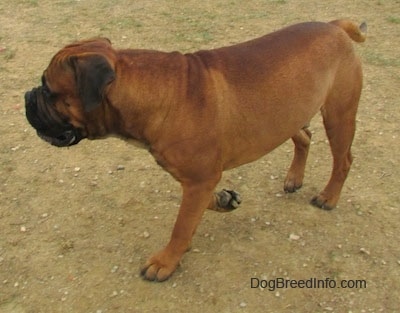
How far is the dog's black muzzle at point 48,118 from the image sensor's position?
2.86 m

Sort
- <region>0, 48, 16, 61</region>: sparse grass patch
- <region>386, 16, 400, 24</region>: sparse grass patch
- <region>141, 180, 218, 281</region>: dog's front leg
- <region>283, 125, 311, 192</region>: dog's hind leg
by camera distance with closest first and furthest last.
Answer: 1. <region>141, 180, 218, 281</region>: dog's front leg
2. <region>283, 125, 311, 192</region>: dog's hind leg
3. <region>0, 48, 16, 61</region>: sparse grass patch
4. <region>386, 16, 400, 24</region>: sparse grass patch

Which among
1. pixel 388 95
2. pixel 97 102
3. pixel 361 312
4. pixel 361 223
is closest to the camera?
pixel 97 102

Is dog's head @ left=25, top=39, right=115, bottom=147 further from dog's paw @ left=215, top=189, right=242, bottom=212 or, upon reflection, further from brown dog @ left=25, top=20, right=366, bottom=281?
dog's paw @ left=215, top=189, right=242, bottom=212

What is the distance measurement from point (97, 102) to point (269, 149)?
126 centimetres

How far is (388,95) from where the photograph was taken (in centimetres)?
523

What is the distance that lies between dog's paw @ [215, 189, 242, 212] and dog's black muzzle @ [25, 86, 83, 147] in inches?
42.6

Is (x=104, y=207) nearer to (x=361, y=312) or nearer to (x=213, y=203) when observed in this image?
(x=213, y=203)

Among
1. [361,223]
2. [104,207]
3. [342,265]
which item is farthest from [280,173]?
[104,207]

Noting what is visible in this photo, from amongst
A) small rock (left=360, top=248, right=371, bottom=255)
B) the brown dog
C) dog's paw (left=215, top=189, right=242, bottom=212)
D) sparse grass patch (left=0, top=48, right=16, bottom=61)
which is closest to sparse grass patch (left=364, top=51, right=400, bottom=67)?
the brown dog

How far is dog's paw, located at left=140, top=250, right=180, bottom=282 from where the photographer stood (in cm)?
335

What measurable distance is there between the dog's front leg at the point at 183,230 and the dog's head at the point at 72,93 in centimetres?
65

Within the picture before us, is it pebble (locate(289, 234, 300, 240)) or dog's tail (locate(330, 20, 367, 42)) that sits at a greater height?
dog's tail (locate(330, 20, 367, 42))

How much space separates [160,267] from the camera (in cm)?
336

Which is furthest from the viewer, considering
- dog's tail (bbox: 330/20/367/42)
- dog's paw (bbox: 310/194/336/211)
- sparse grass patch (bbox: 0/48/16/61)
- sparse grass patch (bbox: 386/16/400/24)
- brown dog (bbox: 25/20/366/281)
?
sparse grass patch (bbox: 386/16/400/24)
